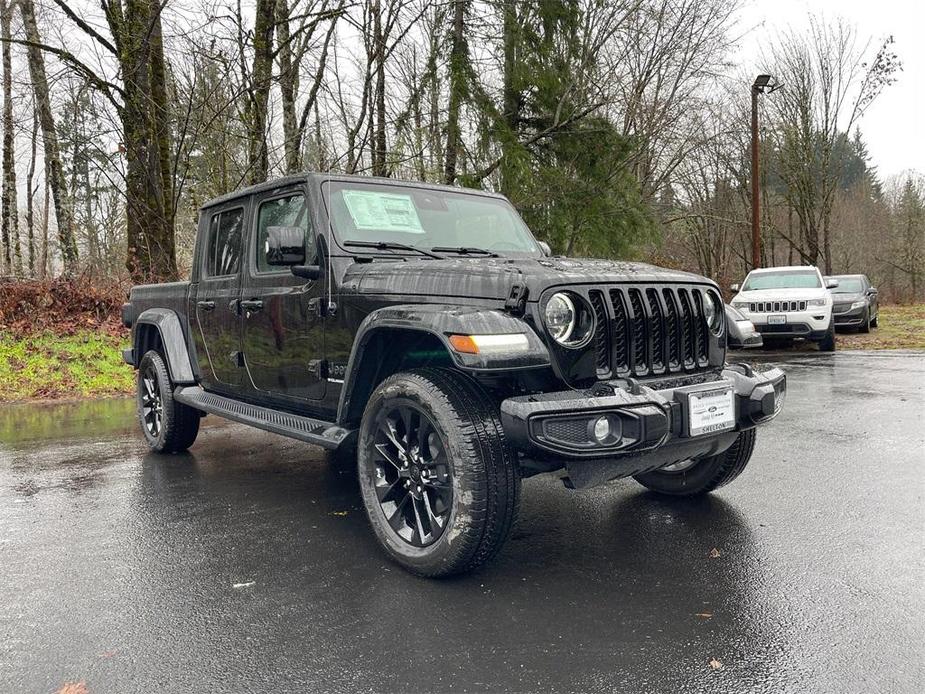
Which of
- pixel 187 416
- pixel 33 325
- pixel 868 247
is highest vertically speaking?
pixel 868 247

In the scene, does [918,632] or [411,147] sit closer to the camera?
[918,632]

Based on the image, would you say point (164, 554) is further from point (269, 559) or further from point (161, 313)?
point (161, 313)

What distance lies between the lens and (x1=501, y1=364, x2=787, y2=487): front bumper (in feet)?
9.11

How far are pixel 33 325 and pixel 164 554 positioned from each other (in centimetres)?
997

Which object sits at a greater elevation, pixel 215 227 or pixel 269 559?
pixel 215 227

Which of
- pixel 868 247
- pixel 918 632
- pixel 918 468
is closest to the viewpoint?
pixel 918 632

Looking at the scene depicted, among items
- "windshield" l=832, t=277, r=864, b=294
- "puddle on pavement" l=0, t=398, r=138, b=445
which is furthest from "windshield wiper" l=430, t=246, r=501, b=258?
"windshield" l=832, t=277, r=864, b=294

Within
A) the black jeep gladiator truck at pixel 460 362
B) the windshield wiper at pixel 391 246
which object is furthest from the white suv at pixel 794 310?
the windshield wiper at pixel 391 246

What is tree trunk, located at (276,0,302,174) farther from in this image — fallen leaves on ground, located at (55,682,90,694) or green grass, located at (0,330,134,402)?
fallen leaves on ground, located at (55,682,90,694)

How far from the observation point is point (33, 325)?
38.2ft

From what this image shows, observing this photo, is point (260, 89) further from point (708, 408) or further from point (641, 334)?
point (708, 408)

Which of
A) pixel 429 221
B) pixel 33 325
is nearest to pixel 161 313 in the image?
pixel 429 221

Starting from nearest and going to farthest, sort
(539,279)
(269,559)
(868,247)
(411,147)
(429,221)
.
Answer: (539,279), (269,559), (429,221), (411,147), (868,247)

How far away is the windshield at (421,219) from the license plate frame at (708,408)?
5.39 ft
